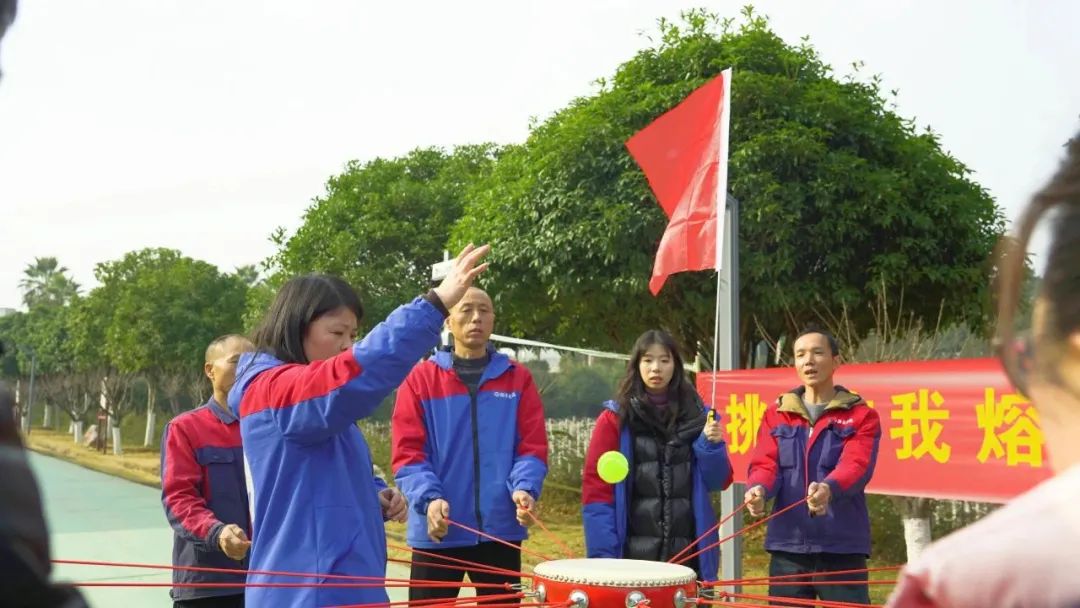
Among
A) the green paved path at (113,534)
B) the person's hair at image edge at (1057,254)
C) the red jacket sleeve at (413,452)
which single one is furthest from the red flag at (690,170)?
the person's hair at image edge at (1057,254)

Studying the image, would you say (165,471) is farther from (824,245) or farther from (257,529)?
(824,245)

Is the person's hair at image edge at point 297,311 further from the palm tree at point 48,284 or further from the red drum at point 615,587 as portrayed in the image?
the palm tree at point 48,284

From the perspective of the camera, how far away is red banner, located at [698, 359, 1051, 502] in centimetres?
594

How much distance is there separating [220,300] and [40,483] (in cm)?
3032

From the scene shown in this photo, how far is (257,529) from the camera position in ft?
9.00

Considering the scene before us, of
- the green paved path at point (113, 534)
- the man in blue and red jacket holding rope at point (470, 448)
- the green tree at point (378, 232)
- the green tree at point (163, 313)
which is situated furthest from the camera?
the green tree at point (163, 313)

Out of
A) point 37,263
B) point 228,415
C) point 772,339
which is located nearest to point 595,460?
point 228,415

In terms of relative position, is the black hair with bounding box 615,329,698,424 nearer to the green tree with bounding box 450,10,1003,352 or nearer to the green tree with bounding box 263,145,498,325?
the green tree with bounding box 450,10,1003,352

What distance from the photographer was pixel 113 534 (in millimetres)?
11859

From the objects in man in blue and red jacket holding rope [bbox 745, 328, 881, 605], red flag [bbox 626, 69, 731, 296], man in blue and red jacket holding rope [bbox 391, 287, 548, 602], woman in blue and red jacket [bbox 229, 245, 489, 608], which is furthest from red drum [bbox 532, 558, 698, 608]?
red flag [bbox 626, 69, 731, 296]

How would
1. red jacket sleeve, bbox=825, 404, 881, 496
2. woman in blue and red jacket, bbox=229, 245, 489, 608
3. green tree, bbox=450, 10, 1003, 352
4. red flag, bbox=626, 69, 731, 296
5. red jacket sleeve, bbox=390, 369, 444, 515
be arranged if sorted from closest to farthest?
1. woman in blue and red jacket, bbox=229, 245, 489, 608
2. red jacket sleeve, bbox=390, 369, 444, 515
3. red jacket sleeve, bbox=825, 404, 881, 496
4. red flag, bbox=626, 69, 731, 296
5. green tree, bbox=450, 10, 1003, 352

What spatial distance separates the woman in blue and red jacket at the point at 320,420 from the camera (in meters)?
2.46

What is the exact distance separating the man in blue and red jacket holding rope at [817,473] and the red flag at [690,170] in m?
0.98

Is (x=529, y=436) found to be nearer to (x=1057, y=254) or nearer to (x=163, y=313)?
(x=1057, y=254)
